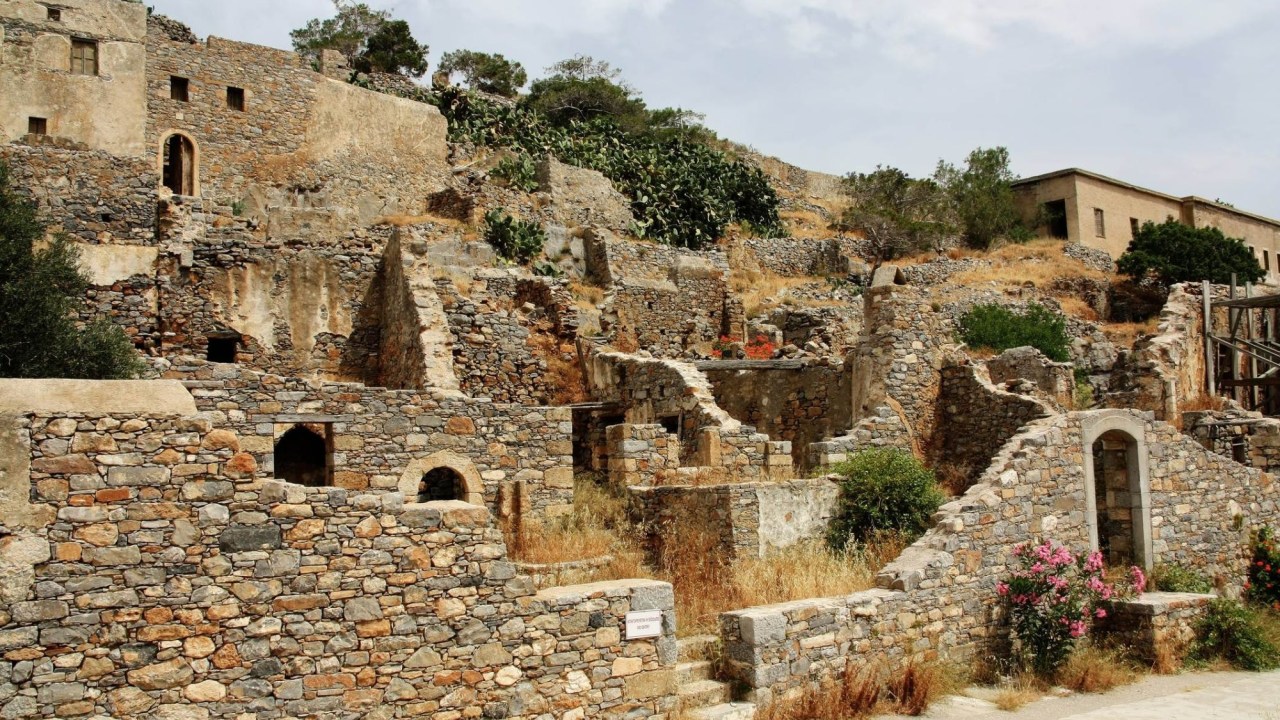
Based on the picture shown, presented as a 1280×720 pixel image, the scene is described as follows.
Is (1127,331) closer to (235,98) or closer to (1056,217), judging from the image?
(1056,217)

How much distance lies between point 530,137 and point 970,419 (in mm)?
19009

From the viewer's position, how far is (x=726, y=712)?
9.24m

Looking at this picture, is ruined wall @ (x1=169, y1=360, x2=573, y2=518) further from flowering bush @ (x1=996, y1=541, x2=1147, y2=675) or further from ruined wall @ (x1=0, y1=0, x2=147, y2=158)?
ruined wall @ (x1=0, y1=0, x2=147, y2=158)

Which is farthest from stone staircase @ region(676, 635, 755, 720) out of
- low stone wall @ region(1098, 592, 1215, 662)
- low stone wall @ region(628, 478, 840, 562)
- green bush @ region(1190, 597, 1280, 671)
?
green bush @ region(1190, 597, 1280, 671)

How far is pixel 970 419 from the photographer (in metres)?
17.1

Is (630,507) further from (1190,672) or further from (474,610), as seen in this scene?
(1190,672)

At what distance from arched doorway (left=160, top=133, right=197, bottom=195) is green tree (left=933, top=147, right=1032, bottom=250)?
28075 millimetres

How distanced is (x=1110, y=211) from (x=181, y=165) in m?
33.1

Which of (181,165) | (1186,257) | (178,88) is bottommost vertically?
(1186,257)

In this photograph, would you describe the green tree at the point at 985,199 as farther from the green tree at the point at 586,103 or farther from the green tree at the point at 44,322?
the green tree at the point at 44,322

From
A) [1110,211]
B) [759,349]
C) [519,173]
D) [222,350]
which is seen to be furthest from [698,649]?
[1110,211]

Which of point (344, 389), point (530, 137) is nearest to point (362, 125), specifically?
point (530, 137)

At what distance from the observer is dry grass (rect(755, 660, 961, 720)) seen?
9562mm

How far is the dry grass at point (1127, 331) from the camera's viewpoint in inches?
1172
